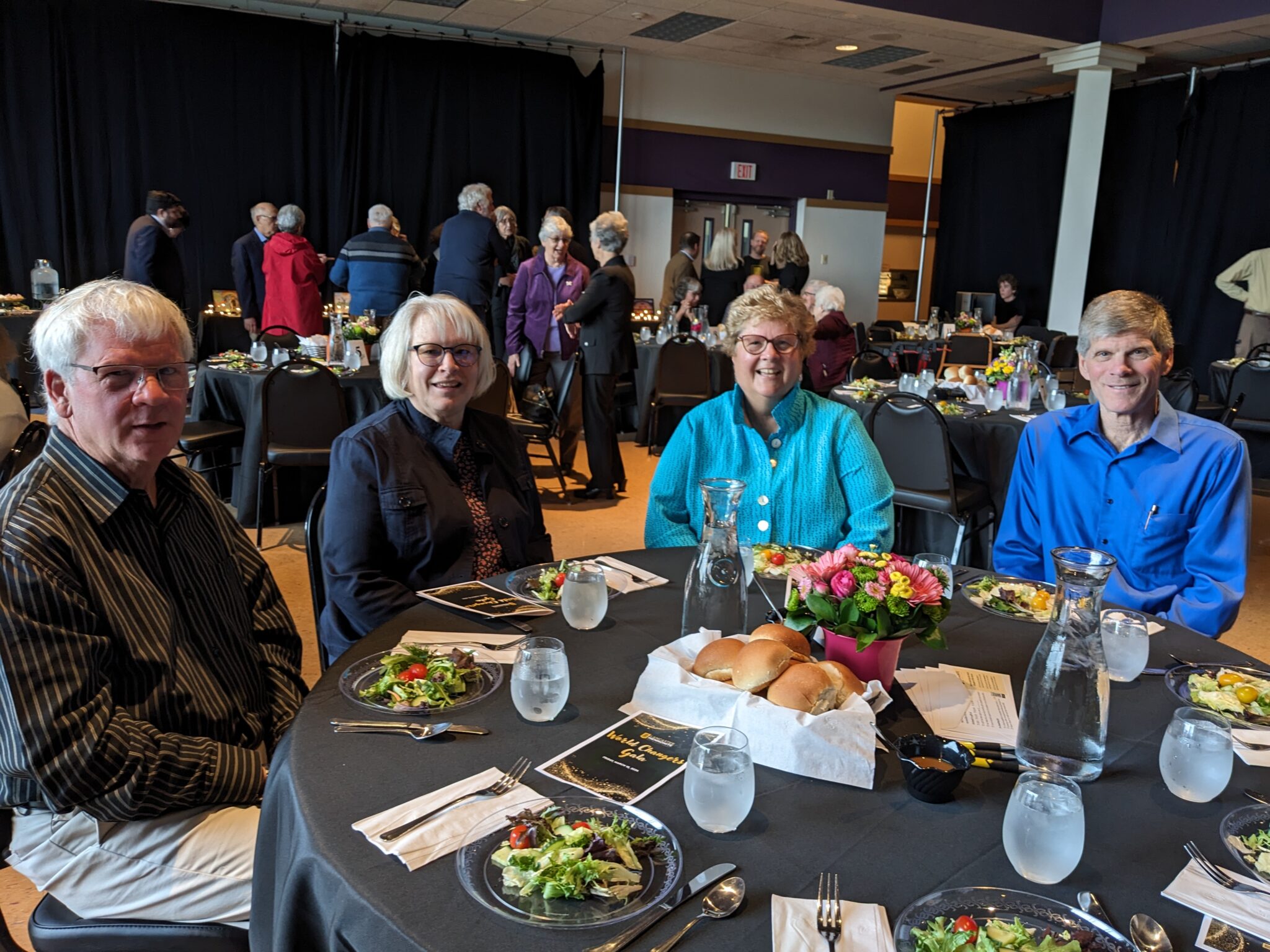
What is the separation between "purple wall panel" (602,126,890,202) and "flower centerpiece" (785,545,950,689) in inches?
393

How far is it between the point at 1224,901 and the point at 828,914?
1.53 feet

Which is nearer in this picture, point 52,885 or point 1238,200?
point 52,885

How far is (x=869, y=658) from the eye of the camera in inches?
59.8

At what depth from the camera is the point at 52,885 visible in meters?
1.44

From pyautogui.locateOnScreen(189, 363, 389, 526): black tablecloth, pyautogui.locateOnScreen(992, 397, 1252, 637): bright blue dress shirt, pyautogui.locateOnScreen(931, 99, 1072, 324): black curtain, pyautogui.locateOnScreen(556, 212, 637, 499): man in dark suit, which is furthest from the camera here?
pyautogui.locateOnScreen(931, 99, 1072, 324): black curtain

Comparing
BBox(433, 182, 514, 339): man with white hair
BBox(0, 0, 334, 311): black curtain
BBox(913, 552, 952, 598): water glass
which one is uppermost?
BBox(0, 0, 334, 311): black curtain

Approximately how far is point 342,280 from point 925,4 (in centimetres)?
569

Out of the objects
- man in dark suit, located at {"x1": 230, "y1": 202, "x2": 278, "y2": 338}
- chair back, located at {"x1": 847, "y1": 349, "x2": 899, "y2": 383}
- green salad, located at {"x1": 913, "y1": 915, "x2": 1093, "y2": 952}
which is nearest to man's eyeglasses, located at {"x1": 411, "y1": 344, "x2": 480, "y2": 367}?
green salad, located at {"x1": 913, "y1": 915, "x2": 1093, "y2": 952}

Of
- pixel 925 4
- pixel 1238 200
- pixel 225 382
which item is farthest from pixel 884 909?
pixel 1238 200

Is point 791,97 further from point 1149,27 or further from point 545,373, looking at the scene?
point 545,373

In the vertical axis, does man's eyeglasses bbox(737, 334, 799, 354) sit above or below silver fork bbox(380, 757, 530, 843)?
above

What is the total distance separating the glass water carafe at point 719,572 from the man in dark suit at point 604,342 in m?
4.35

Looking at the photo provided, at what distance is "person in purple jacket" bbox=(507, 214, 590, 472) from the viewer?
6598 millimetres

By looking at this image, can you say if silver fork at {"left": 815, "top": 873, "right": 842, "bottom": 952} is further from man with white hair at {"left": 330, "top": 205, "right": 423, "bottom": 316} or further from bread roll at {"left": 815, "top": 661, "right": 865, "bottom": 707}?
man with white hair at {"left": 330, "top": 205, "right": 423, "bottom": 316}
